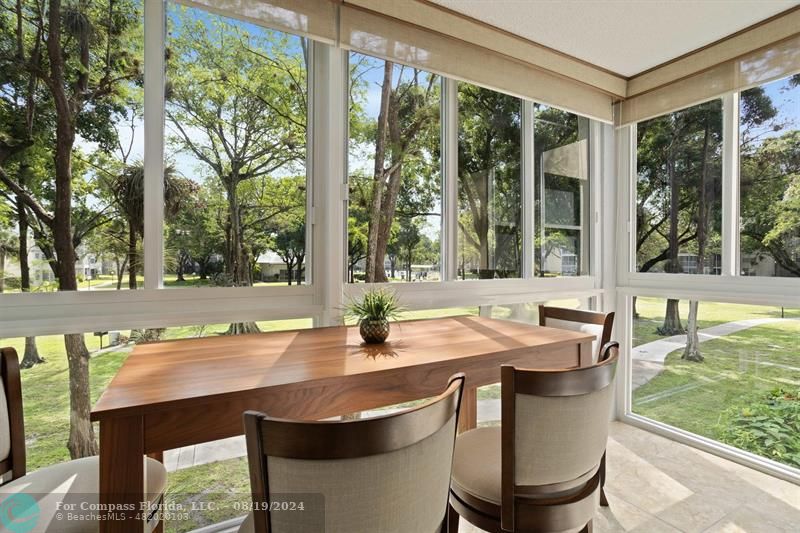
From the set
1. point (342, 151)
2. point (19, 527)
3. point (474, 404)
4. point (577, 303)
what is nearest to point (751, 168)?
point (577, 303)

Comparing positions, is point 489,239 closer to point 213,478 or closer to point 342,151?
point 342,151

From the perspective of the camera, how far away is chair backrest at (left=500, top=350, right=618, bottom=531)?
1.03m

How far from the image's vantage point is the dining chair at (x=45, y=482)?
1032 mm

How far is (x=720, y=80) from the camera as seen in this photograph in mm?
2410

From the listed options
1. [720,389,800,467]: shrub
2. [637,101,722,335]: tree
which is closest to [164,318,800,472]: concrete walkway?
[637,101,722,335]: tree

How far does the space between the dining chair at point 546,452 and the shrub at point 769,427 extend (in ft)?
6.53

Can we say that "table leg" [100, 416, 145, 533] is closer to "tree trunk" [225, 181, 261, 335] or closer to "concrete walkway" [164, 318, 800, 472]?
"concrete walkway" [164, 318, 800, 472]

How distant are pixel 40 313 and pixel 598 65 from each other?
3.35 m

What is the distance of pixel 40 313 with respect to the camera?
1521mm

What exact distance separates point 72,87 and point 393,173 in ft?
4.68

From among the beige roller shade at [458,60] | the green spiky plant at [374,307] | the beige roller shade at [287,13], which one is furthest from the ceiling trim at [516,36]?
the green spiky plant at [374,307]

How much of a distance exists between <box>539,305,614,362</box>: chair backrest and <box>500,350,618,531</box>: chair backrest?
0.89 metres

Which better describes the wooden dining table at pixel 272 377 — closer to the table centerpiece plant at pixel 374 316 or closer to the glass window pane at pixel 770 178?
the table centerpiece plant at pixel 374 316

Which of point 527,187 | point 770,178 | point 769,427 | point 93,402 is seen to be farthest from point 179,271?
point 769,427
